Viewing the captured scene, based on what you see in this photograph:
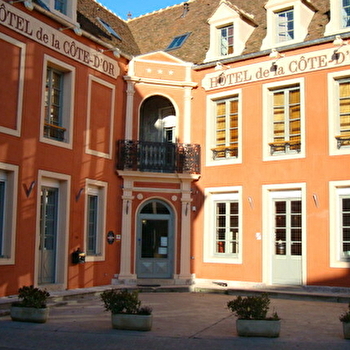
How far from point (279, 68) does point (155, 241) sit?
6.68m

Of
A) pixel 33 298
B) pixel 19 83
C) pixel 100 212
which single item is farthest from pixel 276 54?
pixel 33 298

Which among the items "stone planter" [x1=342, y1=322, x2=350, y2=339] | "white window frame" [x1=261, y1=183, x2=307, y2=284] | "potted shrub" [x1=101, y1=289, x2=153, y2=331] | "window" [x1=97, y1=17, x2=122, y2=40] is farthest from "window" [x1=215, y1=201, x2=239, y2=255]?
"stone planter" [x1=342, y1=322, x2=350, y2=339]

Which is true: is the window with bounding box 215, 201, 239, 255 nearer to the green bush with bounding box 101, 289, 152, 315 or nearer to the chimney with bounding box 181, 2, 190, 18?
the green bush with bounding box 101, 289, 152, 315

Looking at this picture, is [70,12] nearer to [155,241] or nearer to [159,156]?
Answer: [159,156]

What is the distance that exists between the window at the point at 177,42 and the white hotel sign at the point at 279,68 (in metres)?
2.58

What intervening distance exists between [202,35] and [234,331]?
12814mm

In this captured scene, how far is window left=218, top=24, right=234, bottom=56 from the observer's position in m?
19.3

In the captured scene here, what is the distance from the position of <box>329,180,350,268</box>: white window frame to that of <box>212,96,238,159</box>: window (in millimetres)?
3458

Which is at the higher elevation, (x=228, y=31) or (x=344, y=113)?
(x=228, y=31)

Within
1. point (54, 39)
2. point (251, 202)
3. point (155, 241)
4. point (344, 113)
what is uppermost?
point (54, 39)

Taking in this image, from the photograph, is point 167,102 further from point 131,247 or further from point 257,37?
point 131,247

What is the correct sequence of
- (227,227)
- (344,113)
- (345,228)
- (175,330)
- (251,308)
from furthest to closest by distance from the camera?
(227,227), (344,113), (345,228), (175,330), (251,308)

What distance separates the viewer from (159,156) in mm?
18703

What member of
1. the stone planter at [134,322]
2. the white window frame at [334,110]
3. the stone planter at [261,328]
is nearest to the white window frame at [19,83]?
the stone planter at [134,322]
